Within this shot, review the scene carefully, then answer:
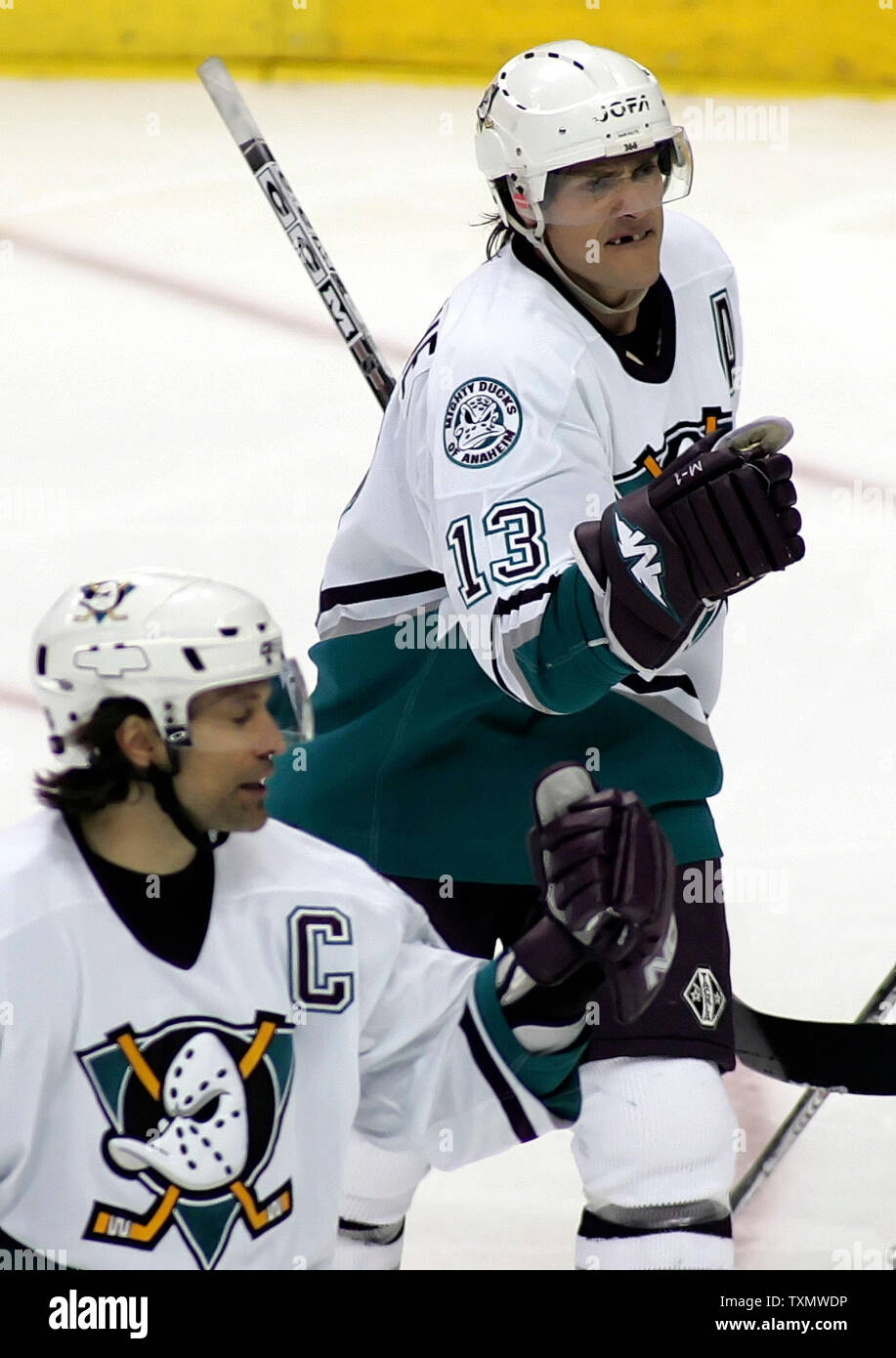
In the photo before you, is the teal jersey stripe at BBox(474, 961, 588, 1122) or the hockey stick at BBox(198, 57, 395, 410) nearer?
the teal jersey stripe at BBox(474, 961, 588, 1122)

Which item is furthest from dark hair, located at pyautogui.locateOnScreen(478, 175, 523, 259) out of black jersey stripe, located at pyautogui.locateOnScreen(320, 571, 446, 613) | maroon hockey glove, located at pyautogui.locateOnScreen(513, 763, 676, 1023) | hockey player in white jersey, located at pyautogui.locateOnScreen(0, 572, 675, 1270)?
maroon hockey glove, located at pyautogui.locateOnScreen(513, 763, 676, 1023)

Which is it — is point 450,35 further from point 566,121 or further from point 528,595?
point 528,595

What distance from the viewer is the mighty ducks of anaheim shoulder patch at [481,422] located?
7.57 ft

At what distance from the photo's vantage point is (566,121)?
2.47 metres

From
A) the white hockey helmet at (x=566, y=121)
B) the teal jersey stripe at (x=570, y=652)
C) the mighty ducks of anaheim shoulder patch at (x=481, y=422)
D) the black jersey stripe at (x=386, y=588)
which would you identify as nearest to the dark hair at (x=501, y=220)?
the white hockey helmet at (x=566, y=121)

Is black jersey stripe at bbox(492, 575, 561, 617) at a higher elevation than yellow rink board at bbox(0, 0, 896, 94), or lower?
lower

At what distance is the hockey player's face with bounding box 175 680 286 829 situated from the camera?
2.00m

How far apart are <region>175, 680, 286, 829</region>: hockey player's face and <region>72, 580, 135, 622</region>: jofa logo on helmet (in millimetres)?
102

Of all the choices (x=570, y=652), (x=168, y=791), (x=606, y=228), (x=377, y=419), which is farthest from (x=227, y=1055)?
(x=377, y=419)

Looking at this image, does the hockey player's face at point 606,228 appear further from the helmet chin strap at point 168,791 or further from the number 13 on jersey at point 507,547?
the helmet chin strap at point 168,791

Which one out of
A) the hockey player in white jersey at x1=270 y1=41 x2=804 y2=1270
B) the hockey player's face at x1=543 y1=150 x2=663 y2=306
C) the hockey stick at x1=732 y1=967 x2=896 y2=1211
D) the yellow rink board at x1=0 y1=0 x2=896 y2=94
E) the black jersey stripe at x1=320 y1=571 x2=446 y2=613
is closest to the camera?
the hockey player in white jersey at x1=270 y1=41 x2=804 y2=1270

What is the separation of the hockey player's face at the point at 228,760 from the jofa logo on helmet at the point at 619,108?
2.56 feet

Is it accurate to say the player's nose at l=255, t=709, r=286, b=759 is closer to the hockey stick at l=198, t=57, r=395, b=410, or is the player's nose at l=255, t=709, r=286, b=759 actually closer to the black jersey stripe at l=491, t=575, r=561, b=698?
the black jersey stripe at l=491, t=575, r=561, b=698

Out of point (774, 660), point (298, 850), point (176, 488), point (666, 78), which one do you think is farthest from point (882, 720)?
point (666, 78)
